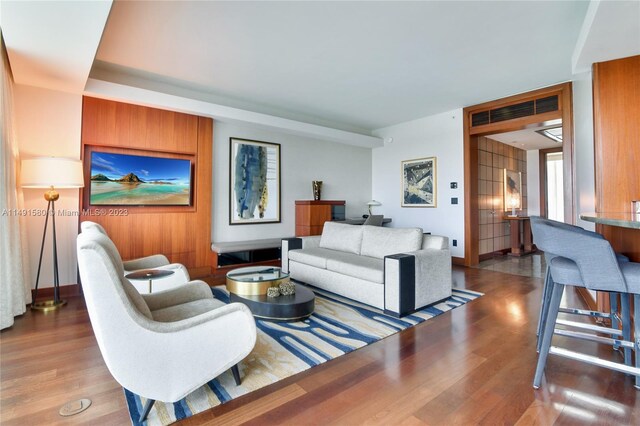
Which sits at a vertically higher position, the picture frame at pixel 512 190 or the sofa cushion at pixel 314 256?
the picture frame at pixel 512 190

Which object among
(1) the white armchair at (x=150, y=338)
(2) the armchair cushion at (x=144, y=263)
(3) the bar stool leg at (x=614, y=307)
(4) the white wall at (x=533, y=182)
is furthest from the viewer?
(4) the white wall at (x=533, y=182)

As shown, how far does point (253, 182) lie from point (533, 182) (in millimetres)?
7270

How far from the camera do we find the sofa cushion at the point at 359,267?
3182mm

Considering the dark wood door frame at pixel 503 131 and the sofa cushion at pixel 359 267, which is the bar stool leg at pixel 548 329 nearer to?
the sofa cushion at pixel 359 267

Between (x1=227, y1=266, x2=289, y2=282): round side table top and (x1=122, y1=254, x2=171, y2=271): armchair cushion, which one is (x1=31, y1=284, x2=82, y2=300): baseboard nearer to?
(x1=122, y1=254, x2=171, y2=271): armchair cushion

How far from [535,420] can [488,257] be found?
541 centimetres

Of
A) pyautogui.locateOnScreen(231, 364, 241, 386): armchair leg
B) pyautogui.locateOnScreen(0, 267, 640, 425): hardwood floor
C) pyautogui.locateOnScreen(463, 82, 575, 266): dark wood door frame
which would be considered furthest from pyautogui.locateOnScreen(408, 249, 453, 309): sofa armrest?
pyautogui.locateOnScreen(463, 82, 575, 266): dark wood door frame

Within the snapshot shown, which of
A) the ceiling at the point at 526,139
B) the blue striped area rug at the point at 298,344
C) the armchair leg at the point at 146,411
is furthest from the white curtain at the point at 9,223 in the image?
the ceiling at the point at 526,139

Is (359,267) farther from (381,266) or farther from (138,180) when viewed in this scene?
(138,180)

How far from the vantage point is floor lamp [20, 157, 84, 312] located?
10.3 ft

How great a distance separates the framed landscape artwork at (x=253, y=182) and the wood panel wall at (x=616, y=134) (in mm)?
4517

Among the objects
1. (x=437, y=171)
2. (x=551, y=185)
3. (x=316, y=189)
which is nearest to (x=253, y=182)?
(x=316, y=189)

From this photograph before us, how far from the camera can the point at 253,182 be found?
545 centimetres

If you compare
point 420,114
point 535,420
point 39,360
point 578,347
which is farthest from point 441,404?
point 420,114
